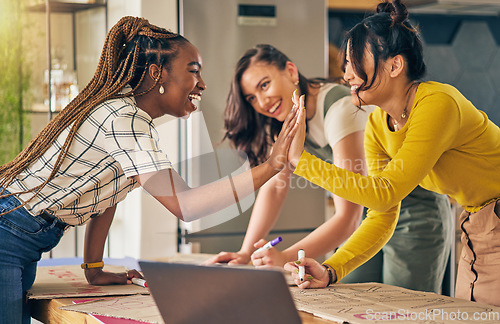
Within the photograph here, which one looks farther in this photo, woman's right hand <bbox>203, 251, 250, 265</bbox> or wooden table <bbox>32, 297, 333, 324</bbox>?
woman's right hand <bbox>203, 251, 250, 265</bbox>

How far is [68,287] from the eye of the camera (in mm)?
1318

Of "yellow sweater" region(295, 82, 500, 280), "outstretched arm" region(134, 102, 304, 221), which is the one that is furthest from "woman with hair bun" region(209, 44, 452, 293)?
"outstretched arm" region(134, 102, 304, 221)

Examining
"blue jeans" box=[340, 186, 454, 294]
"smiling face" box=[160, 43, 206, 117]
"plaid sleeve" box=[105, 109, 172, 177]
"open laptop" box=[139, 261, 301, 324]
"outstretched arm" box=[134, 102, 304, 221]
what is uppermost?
"smiling face" box=[160, 43, 206, 117]

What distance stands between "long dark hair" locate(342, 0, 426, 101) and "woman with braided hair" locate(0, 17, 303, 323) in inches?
8.0

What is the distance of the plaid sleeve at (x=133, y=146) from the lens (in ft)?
3.85

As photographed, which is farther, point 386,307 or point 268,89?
point 268,89

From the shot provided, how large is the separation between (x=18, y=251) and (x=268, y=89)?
34.9 inches

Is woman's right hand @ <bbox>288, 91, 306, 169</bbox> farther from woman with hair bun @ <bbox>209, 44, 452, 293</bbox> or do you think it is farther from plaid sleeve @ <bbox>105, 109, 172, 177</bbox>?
woman with hair bun @ <bbox>209, 44, 452, 293</bbox>

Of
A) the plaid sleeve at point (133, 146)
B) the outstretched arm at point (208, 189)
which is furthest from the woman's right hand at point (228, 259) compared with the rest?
the plaid sleeve at point (133, 146)

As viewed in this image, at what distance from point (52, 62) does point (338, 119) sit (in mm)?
1554

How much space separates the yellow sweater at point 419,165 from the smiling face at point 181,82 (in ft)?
0.97

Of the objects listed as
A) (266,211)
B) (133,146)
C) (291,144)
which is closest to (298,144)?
(291,144)

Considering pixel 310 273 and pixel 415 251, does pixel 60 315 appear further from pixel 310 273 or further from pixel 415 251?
pixel 415 251

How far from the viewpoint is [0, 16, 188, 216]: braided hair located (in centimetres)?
126
